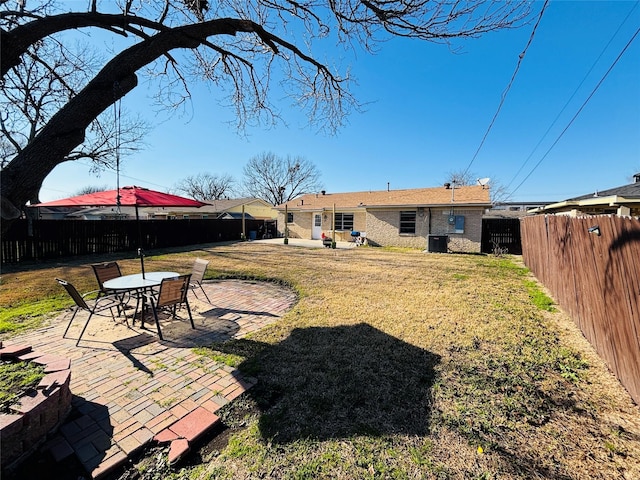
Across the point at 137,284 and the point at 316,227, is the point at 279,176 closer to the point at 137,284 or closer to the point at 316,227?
the point at 316,227

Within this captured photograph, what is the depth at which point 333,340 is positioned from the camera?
13.3ft

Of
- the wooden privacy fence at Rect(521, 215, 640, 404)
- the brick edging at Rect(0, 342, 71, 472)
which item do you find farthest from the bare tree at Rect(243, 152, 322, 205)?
the brick edging at Rect(0, 342, 71, 472)

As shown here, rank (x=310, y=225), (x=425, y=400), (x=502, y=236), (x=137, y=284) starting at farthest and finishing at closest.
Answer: (x=310, y=225) → (x=502, y=236) → (x=137, y=284) → (x=425, y=400)

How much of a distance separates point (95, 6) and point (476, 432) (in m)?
5.66

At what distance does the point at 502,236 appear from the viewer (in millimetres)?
14703

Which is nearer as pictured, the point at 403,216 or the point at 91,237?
the point at 91,237

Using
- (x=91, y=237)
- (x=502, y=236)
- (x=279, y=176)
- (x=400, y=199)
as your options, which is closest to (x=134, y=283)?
(x=91, y=237)

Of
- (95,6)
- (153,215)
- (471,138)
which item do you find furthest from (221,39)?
(153,215)

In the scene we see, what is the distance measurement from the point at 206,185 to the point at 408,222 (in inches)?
1812

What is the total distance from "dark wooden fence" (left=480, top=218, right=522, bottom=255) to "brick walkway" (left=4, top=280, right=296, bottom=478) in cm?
1398

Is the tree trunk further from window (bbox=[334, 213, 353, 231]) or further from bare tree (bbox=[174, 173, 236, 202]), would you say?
bare tree (bbox=[174, 173, 236, 202])

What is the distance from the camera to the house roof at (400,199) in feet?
50.0

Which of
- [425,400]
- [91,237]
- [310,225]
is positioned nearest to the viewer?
[425,400]

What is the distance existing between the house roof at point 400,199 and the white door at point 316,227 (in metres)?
0.88
